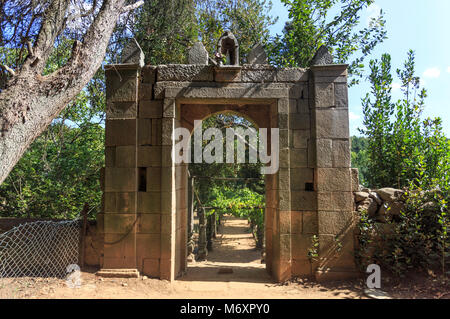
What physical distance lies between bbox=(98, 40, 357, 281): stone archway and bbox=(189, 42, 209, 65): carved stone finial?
→ 23cm

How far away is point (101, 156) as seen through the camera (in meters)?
9.29

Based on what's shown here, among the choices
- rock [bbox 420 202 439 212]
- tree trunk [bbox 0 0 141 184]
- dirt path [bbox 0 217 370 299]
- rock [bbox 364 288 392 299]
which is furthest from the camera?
rock [bbox 420 202 439 212]

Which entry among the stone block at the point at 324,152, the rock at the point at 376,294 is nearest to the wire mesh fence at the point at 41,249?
the stone block at the point at 324,152

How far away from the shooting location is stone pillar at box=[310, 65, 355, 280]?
503 centimetres

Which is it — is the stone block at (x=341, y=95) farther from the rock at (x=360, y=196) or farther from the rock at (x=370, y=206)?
the rock at (x=370, y=206)

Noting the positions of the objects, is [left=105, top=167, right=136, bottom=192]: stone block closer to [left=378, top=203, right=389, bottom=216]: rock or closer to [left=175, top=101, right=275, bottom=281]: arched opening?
[left=175, top=101, right=275, bottom=281]: arched opening

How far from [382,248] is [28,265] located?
6929mm

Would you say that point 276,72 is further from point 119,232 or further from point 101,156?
point 101,156

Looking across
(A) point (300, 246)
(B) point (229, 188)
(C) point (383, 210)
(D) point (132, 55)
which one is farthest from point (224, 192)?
(D) point (132, 55)

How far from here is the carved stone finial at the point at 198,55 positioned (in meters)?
5.58

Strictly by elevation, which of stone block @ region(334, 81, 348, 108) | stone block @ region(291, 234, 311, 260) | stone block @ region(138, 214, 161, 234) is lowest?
stone block @ region(291, 234, 311, 260)

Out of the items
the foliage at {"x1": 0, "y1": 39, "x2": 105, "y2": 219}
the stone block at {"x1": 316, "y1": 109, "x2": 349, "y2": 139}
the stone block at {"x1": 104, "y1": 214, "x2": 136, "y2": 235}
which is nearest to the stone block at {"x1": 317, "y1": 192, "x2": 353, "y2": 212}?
the stone block at {"x1": 316, "y1": 109, "x2": 349, "y2": 139}

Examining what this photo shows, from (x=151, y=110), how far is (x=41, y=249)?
354 centimetres

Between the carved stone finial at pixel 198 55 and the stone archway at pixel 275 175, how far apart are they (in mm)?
227
